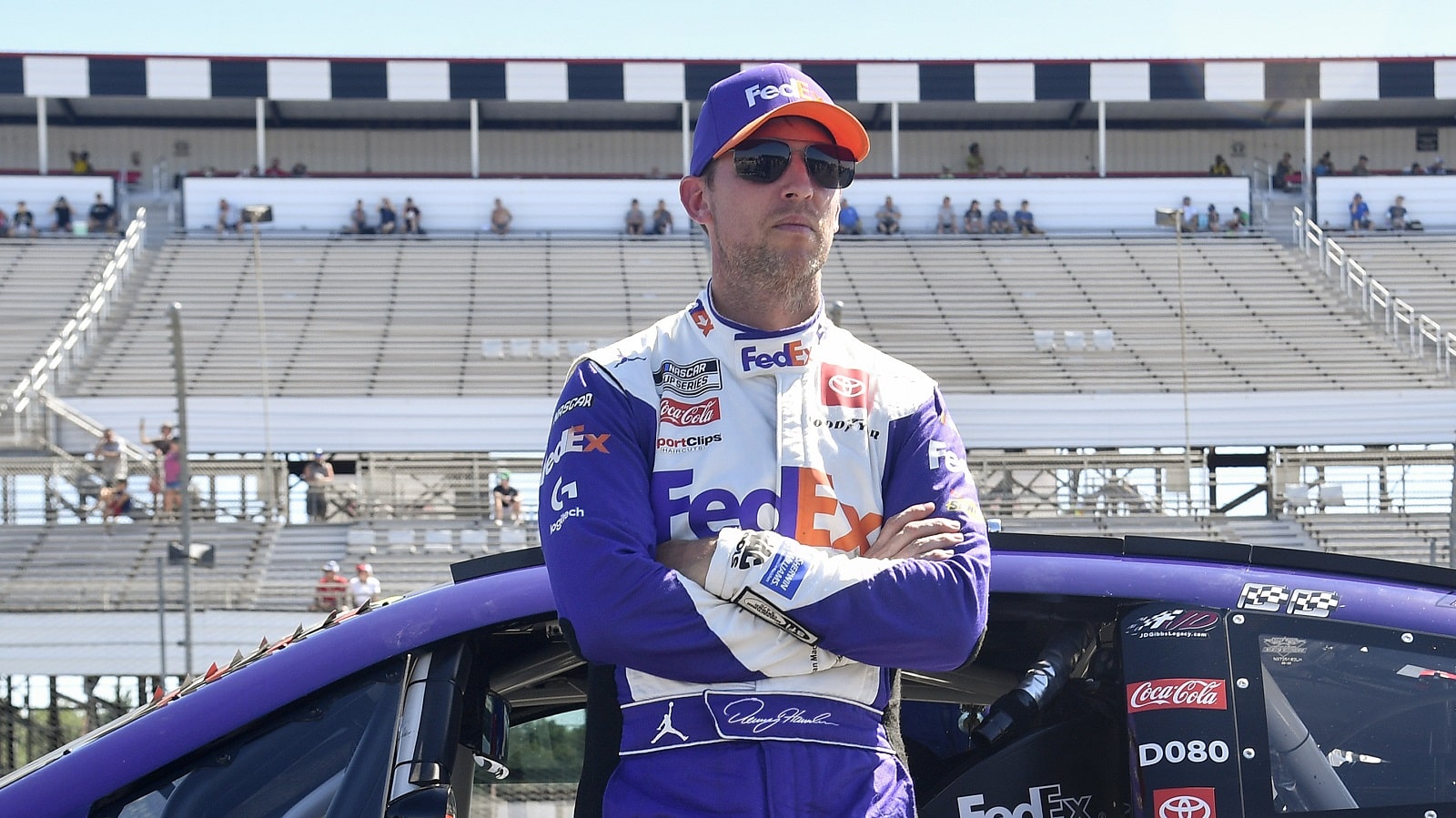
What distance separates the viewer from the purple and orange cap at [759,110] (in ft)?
8.74

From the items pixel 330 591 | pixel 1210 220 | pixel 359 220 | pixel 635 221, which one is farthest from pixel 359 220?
pixel 330 591

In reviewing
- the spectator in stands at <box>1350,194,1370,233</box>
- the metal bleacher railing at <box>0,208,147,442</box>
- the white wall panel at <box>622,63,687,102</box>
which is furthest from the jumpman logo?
the white wall panel at <box>622,63,687,102</box>

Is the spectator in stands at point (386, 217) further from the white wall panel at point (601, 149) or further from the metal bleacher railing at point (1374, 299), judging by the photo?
the metal bleacher railing at point (1374, 299)

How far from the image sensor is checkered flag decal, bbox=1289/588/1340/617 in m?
3.08

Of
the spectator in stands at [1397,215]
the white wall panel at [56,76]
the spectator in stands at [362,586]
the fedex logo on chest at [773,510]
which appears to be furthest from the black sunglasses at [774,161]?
the white wall panel at [56,76]

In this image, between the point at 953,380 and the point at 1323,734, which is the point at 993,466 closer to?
the point at 953,380

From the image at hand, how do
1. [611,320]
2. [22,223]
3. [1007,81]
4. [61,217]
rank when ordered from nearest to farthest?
[611,320] < [22,223] < [61,217] < [1007,81]

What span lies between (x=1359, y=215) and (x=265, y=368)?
21.9m

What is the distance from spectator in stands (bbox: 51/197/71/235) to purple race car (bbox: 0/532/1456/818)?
→ 3263cm

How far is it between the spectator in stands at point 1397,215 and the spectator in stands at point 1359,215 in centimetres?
42

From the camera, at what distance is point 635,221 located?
113 ft

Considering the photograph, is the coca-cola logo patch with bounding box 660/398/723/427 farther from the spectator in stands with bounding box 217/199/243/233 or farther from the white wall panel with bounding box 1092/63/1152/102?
the white wall panel with bounding box 1092/63/1152/102

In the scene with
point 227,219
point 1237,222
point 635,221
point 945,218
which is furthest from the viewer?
point 945,218
